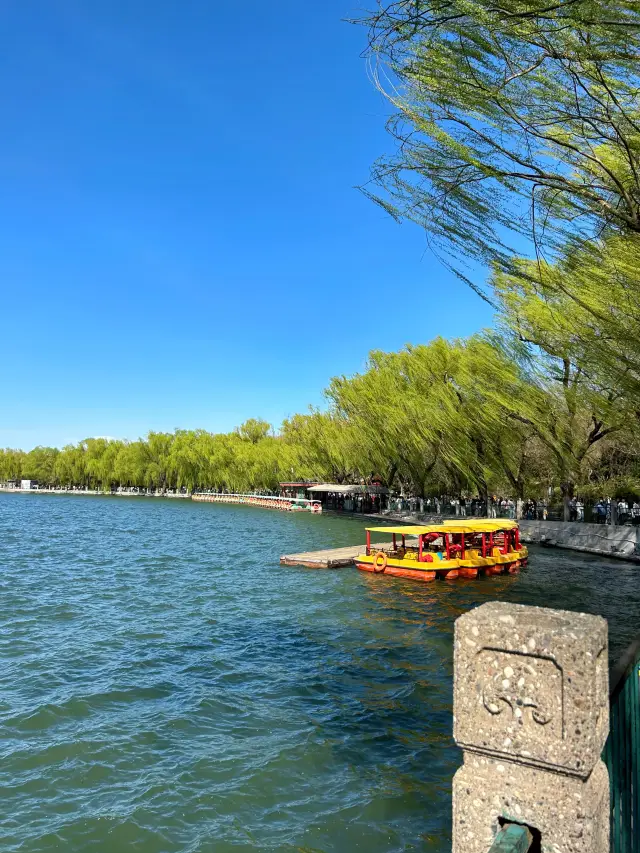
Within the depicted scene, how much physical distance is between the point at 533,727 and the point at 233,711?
7881 mm

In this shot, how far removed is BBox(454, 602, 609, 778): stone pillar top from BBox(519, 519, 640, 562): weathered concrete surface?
2581cm

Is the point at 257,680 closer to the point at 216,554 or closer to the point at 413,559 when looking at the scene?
the point at 413,559

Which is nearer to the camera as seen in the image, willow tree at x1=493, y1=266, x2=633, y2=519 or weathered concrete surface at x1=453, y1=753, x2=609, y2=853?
weathered concrete surface at x1=453, y1=753, x2=609, y2=853

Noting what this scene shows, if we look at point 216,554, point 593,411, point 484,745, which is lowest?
point 216,554

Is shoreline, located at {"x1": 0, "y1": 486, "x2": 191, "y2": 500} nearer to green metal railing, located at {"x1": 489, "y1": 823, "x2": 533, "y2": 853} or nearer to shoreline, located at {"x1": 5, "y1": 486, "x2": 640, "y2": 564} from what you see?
shoreline, located at {"x1": 5, "y1": 486, "x2": 640, "y2": 564}

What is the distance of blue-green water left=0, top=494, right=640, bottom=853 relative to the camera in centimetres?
627

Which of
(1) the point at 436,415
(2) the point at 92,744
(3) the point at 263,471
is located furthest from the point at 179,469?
(2) the point at 92,744

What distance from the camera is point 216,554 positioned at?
2816 cm

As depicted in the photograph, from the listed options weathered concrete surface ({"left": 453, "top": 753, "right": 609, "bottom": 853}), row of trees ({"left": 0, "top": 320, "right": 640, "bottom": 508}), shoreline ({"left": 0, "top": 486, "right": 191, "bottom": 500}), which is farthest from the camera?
shoreline ({"left": 0, "top": 486, "right": 191, "bottom": 500})

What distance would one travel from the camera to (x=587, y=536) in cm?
2861

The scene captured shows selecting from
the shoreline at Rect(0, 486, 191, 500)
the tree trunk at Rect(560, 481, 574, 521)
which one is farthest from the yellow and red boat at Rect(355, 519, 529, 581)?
the shoreline at Rect(0, 486, 191, 500)

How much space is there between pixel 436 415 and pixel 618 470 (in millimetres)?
9871

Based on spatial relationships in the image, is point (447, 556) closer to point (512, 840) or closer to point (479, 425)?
point (479, 425)

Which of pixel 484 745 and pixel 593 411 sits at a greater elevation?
pixel 593 411
